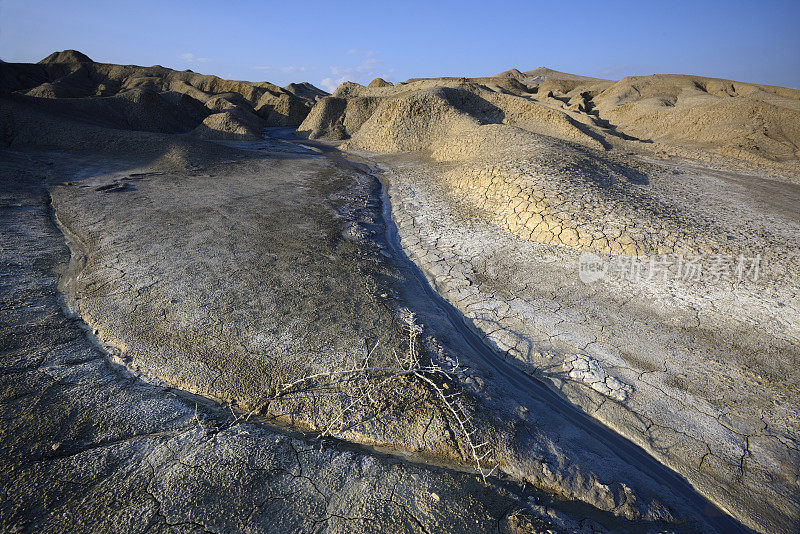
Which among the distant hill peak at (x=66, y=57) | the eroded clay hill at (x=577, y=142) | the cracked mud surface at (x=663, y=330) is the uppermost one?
the distant hill peak at (x=66, y=57)

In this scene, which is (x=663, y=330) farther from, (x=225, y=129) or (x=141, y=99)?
(x=141, y=99)

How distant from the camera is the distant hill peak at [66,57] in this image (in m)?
28.4

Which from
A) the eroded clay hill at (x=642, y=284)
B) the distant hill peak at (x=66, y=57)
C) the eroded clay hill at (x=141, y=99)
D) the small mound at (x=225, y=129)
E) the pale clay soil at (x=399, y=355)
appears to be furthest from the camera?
the distant hill peak at (x=66, y=57)

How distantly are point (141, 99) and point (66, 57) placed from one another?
80.0 feet

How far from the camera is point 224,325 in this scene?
2938mm

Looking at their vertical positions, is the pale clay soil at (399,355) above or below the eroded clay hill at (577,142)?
below

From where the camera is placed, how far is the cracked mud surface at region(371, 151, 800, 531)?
7.50 ft

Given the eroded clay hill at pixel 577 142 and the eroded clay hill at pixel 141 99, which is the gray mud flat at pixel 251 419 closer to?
the eroded clay hill at pixel 577 142

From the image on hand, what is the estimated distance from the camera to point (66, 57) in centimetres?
2855

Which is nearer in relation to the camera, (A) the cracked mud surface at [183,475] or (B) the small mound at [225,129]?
(A) the cracked mud surface at [183,475]

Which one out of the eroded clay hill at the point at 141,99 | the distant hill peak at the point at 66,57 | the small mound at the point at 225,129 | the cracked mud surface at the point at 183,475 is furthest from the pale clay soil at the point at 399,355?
the distant hill peak at the point at 66,57

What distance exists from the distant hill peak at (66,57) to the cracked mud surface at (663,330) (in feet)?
128

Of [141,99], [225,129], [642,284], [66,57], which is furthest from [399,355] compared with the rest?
[66,57]

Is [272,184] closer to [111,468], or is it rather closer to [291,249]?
[291,249]
